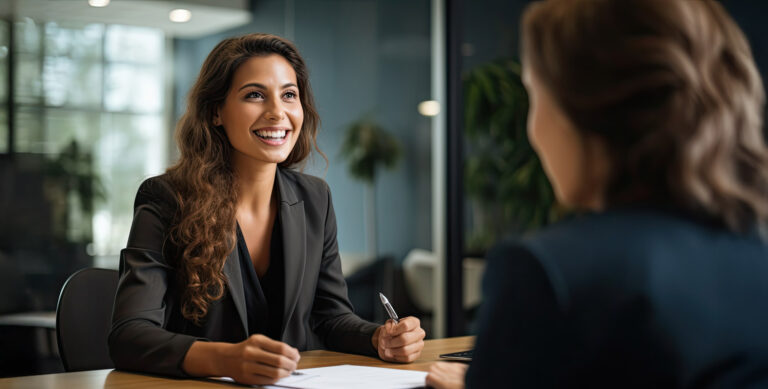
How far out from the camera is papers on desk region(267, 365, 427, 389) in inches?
51.9

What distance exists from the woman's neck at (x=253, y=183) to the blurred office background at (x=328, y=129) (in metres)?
0.62

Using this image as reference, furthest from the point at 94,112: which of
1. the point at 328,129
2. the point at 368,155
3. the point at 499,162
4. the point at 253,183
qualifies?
the point at 499,162

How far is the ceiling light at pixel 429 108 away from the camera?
4676 millimetres

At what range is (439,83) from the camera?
4.71 m

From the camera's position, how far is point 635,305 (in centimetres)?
68

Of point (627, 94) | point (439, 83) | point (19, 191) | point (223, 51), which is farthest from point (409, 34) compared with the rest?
point (627, 94)

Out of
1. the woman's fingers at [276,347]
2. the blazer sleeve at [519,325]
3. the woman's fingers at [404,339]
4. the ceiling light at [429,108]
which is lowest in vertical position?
the woman's fingers at [404,339]

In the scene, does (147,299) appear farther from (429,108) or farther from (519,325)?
(429,108)

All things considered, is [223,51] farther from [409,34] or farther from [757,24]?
[757,24]

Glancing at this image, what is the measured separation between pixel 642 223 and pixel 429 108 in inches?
158

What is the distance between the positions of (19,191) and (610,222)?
315 cm

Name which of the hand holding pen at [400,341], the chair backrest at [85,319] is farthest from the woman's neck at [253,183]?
the hand holding pen at [400,341]

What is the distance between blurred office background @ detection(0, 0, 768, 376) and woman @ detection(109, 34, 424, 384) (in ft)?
2.01

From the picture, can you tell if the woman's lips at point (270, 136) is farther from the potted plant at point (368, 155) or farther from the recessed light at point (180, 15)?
the potted plant at point (368, 155)
